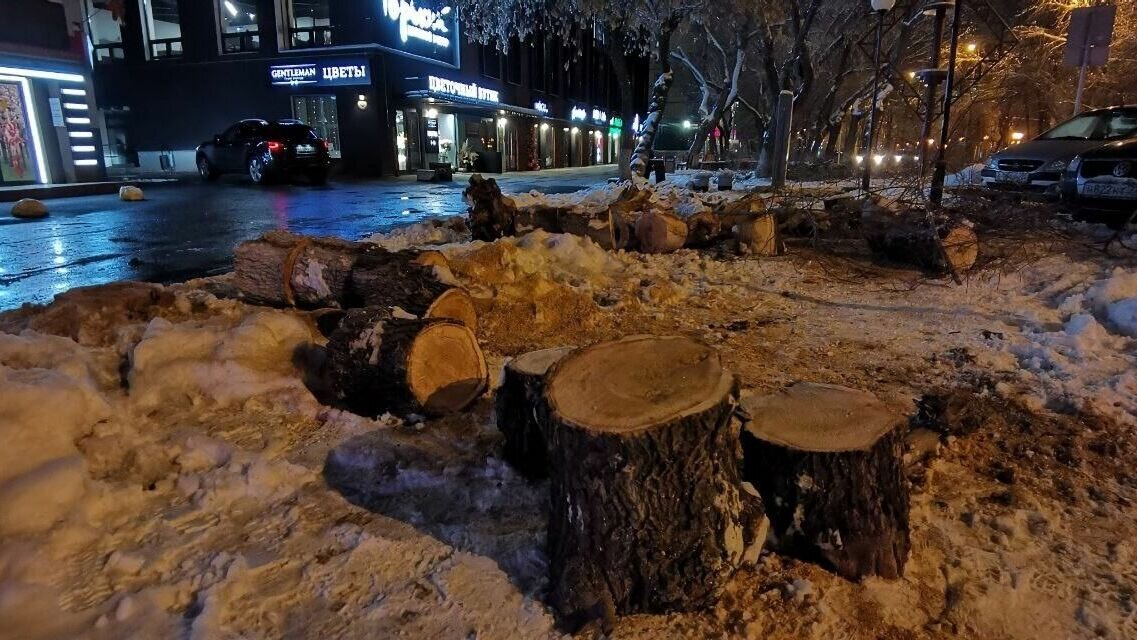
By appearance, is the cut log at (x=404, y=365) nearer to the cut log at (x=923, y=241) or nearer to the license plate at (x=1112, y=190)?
the cut log at (x=923, y=241)

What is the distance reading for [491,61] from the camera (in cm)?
3173

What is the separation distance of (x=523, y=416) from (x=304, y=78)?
2512 centimetres

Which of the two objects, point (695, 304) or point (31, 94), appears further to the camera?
point (31, 94)

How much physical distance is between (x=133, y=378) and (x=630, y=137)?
16.3 meters

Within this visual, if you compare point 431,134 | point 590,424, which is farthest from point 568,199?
point 431,134

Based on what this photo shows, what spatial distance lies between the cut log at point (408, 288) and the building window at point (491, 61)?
28.6 metres

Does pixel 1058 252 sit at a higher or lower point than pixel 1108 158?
lower

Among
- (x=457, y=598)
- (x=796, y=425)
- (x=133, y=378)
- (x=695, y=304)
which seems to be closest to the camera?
(x=457, y=598)

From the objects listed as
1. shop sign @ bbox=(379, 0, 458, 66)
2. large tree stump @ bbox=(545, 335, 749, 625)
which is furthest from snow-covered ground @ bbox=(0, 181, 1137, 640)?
shop sign @ bbox=(379, 0, 458, 66)

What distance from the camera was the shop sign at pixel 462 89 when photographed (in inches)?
976

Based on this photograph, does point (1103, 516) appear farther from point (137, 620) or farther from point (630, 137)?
point (630, 137)

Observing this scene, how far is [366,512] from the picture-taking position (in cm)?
270

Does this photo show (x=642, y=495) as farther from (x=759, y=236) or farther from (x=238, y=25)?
(x=238, y=25)

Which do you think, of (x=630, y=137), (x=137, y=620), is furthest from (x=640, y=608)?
(x=630, y=137)
